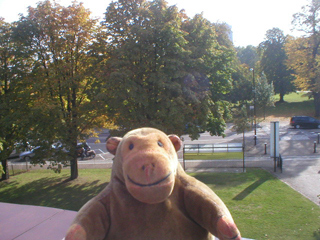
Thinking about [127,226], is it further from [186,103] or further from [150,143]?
[186,103]

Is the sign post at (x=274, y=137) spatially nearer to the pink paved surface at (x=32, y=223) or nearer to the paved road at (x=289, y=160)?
the paved road at (x=289, y=160)

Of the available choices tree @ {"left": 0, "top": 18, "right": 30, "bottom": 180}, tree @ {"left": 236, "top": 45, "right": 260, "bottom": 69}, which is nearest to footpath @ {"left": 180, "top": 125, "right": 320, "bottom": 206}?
tree @ {"left": 0, "top": 18, "right": 30, "bottom": 180}

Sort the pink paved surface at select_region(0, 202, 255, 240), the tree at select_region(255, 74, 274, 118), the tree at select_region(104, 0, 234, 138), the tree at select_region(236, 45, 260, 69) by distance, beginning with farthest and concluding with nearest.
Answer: the tree at select_region(236, 45, 260, 69) < the tree at select_region(255, 74, 274, 118) < the tree at select_region(104, 0, 234, 138) < the pink paved surface at select_region(0, 202, 255, 240)

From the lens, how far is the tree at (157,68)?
11.0 meters

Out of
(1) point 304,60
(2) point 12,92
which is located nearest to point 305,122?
(1) point 304,60

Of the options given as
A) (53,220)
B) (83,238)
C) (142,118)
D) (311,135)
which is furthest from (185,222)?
(311,135)

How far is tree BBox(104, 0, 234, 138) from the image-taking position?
36.0 feet

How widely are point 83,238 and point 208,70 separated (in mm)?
10515

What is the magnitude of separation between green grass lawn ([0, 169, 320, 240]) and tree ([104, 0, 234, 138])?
3310mm

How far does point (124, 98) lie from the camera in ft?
36.2

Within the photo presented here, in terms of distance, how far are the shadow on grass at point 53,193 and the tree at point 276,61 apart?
135 ft

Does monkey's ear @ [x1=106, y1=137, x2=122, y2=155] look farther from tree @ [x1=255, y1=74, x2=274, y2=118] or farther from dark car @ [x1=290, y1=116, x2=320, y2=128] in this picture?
tree @ [x1=255, y1=74, x2=274, y2=118]

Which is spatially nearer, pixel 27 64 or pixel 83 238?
pixel 83 238

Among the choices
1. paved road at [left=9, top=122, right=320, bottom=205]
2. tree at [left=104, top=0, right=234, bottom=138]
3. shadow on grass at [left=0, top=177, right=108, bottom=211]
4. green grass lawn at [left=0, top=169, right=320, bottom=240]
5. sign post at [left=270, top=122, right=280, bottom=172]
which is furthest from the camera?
sign post at [left=270, top=122, right=280, bottom=172]
